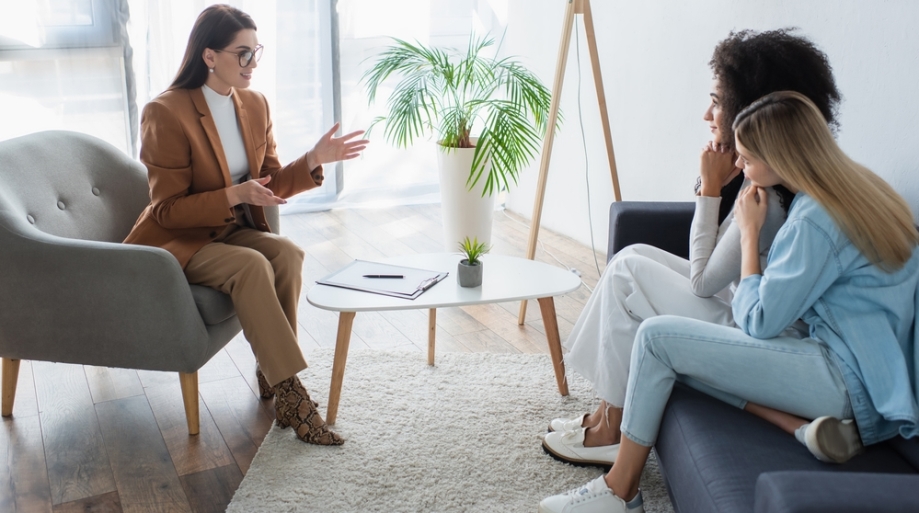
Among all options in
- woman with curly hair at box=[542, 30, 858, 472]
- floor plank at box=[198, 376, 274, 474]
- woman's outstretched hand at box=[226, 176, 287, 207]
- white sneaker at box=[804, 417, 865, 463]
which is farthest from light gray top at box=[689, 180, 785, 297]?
floor plank at box=[198, 376, 274, 474]

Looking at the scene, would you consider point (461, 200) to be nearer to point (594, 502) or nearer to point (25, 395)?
point (25, 395)

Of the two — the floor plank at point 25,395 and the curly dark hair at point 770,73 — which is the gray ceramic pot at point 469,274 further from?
A: the floor plank at point 25,395

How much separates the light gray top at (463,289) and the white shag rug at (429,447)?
368 millimetres

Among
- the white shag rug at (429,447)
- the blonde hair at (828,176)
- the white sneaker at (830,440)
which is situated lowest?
the white shag rug at (429,447)

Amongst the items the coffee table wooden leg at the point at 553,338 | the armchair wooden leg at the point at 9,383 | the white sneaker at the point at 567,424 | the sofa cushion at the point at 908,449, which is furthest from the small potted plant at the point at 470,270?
the armchair wooden leg at the point at 9,383

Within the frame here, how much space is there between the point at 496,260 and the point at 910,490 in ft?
5.10

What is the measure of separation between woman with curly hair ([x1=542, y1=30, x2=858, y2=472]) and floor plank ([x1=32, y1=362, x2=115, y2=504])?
127 centimetres

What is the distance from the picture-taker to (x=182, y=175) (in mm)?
2332

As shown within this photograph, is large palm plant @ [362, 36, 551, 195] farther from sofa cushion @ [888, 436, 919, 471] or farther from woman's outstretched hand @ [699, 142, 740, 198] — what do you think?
sofa cushion @ [888, 436, 919, 471]

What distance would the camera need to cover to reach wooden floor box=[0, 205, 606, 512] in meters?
2.03

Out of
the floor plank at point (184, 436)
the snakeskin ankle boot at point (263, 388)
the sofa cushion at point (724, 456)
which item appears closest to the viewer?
the sofa cushion at point (724, 456)

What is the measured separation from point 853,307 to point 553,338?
3.32 ft

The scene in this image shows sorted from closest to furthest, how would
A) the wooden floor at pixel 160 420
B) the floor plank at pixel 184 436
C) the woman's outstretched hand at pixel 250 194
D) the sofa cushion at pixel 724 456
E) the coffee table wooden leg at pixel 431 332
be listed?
the sofa cushion at pixel 724 456 < the wooden floor at pixel 160 420 < the floor plank at pixel 184 436 < the woman's outstretched hand at pixel 250 194 < the coffee table wooden leg at pixel 431 332

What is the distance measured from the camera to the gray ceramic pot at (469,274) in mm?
2324
